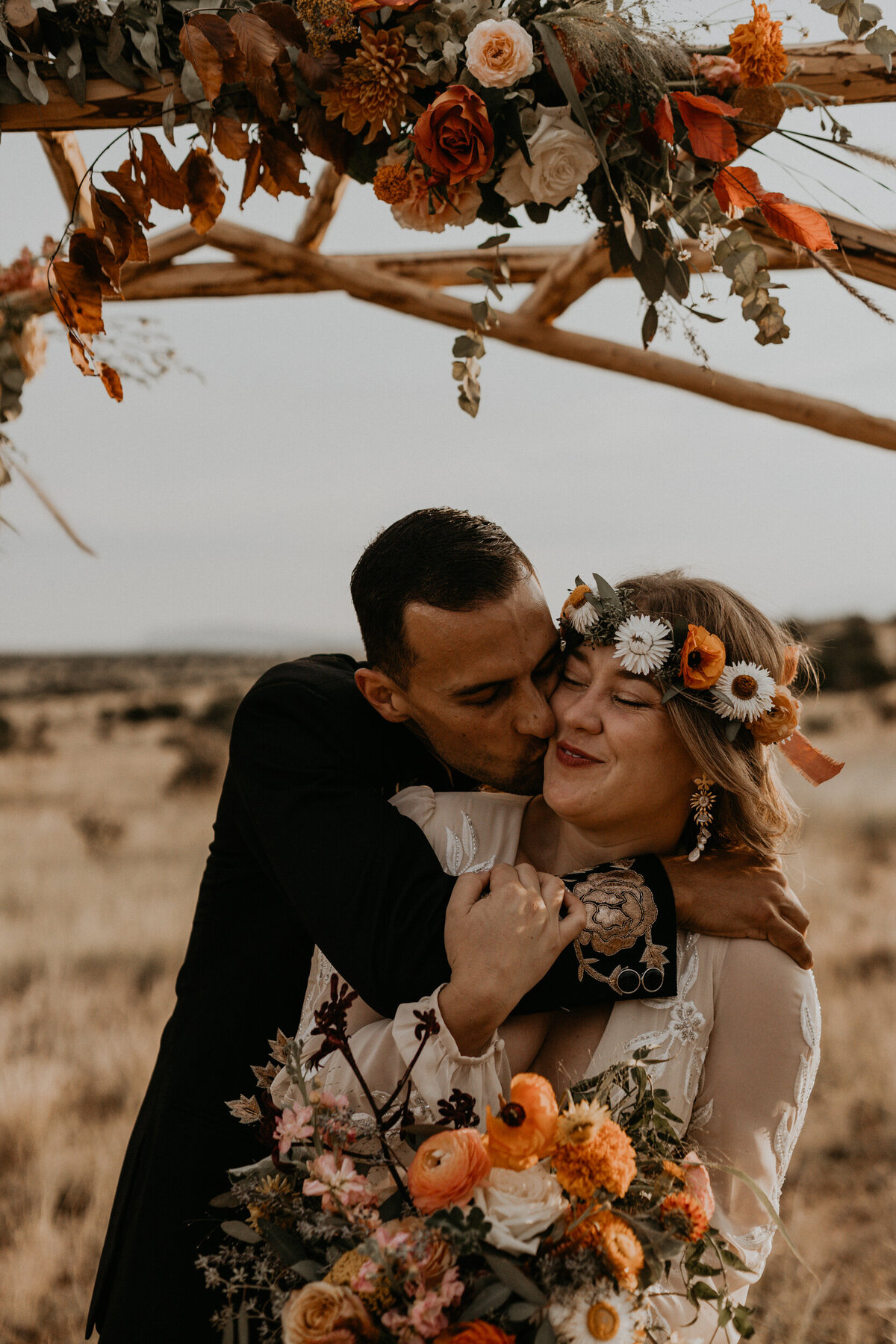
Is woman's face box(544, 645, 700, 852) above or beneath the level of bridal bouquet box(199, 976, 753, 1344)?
above

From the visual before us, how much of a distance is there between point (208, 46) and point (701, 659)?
1.53 metres

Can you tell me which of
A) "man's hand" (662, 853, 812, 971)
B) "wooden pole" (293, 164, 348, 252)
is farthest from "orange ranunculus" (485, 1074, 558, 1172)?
"wooden pole" (293, 164, 348, 252)

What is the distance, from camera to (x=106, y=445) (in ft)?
33.5

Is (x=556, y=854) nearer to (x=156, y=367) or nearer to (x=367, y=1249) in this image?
(x=367, y=1249)

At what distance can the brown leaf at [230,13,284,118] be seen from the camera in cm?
199

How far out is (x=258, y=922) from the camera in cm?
241

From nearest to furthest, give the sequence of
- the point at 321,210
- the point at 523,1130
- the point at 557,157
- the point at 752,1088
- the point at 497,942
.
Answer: the point at 523,1130, the point at 497,942, the point at 752,1088, the point at 557,157, the point at 321,210

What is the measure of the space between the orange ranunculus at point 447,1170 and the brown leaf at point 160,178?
1.89m

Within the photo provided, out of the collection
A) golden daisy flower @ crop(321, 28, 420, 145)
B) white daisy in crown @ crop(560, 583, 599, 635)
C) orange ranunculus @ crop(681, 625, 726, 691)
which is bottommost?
orange ranunculus @ crop(681, 625, 726, 691)

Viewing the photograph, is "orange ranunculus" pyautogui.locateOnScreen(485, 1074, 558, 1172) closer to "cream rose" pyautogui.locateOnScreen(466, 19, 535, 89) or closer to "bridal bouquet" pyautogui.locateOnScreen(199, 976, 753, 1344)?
"bridal bouquet" pyautogui.locateOnScreen(199, 976, 753, 1344)

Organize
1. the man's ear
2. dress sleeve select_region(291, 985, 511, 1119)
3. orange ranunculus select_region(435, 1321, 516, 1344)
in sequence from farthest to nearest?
the man's ear → dress sleeve select_region(291, 985, 511, 1119) → orange ranunculus select_region(435, 1321, 516, 1344)

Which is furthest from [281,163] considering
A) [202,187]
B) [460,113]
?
[460,113]

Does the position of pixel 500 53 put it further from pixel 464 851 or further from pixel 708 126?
pixel 464 851

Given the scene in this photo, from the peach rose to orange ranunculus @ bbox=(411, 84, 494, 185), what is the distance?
1.91 metres
